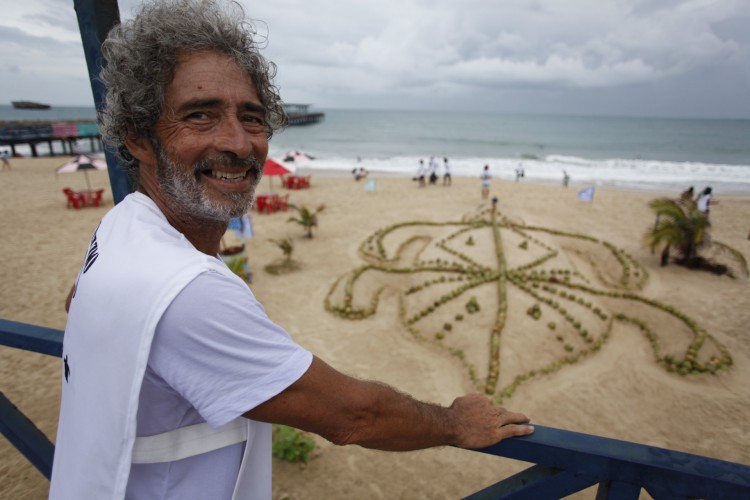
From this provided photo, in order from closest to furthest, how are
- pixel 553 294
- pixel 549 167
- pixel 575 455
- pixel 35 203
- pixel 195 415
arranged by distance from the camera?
pixel 195 415, pixel 575 455, pixel 553 294, pixel 35 203, pixel 549 167

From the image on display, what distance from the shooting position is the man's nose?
1.49 m

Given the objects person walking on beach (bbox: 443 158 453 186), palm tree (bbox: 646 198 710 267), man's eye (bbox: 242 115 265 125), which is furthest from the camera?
person walking on beach (bbox: 443 158 453 186)

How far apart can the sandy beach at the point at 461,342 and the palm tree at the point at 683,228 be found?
0.71 m

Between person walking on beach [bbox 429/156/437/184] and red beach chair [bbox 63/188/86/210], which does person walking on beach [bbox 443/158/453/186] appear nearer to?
person walking on beach [bbox 429/156/437/184]

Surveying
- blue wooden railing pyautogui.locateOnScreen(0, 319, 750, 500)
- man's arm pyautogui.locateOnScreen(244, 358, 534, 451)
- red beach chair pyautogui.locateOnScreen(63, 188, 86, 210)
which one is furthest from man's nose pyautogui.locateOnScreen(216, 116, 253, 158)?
red beach chair pyautogui.locateOnScreen(63, 188, 86, 210)

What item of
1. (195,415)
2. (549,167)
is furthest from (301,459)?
(549,167)

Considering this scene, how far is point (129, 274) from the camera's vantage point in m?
1.00

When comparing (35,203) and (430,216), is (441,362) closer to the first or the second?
(430,216)

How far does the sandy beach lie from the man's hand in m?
4.02

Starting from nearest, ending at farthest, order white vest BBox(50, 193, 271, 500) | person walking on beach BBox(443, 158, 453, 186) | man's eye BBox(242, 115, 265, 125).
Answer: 1. white vest BBox(50, 193, 271, 500)
2. man's eye BBox(242, 115, 265, 125)
3. person walking on beach BBox(443, 158, 453, 186)

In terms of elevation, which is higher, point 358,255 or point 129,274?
point 129,274

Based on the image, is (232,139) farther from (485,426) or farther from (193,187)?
(485,426)

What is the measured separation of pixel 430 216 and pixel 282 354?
14.9 meters

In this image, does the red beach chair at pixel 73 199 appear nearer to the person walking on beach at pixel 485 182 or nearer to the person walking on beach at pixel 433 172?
the person walking on beach at pixel 433 172
